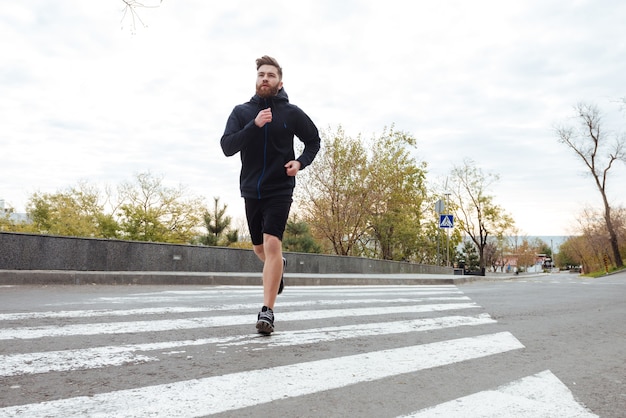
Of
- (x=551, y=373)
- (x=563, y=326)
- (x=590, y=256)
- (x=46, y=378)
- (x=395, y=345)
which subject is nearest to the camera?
(x=46, y=378)

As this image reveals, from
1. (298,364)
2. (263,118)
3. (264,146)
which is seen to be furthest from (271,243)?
(298,364)

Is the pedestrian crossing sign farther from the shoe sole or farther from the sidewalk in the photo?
the shoe sole

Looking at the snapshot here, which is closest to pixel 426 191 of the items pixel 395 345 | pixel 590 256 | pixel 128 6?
pixel 128 6

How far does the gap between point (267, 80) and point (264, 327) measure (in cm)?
197

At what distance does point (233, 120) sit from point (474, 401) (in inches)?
114

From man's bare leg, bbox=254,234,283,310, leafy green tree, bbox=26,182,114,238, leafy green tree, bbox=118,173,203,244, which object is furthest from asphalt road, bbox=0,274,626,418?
leafy green tree, bbox=118,173,203,244

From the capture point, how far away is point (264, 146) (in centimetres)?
432

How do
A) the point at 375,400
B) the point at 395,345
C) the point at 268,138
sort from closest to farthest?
1. the point at 375,400
2. the point at 395,345
3. the point at 268,138

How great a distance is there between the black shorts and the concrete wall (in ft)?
24.7

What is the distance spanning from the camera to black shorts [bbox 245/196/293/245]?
4242 millimetres

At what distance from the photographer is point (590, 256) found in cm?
7869

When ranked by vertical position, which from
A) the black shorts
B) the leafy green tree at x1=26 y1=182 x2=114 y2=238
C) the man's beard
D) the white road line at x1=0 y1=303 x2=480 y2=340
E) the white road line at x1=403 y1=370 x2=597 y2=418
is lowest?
the white road line at x1=403 y1=370 x2=597 y2=418

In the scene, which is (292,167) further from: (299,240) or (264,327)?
(299,240)

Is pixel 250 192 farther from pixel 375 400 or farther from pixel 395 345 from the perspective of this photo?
pixel 375 400
